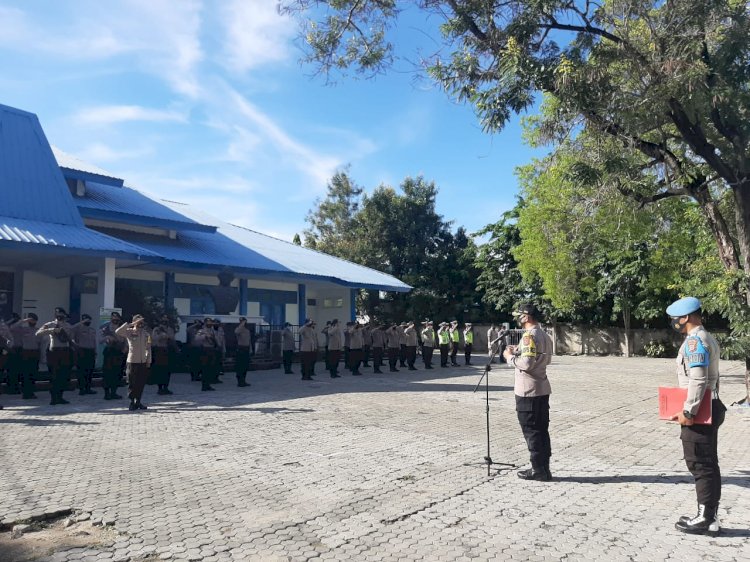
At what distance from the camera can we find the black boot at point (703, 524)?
4.42m

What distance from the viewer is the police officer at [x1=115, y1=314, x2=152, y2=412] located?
1047cm

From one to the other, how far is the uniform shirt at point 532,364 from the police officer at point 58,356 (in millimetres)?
8839

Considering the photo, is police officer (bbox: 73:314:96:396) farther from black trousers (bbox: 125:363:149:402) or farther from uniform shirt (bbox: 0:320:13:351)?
black trousers (bbox: 125:363:149:402)

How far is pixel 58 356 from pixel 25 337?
113 centimetres

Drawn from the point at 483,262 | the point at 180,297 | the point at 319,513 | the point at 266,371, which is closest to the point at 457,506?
the point at 319,513

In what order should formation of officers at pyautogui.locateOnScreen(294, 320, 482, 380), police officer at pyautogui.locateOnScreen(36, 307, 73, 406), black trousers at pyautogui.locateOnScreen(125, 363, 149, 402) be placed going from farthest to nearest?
formation of officers at pyautogui.locateOnScreen(294, 320, 482, 380) → police officer at pyautogui.locateOnScreen(36, 307, 73, 406) → black trousers at pyautogui.locateOnScreen(125, 363, 149, 402)

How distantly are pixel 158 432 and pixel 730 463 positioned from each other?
7301 mm

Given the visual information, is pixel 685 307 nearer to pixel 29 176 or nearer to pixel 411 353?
pixel 411 353

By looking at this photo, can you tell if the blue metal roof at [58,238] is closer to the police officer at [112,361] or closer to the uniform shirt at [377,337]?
the police officer at [112,361]

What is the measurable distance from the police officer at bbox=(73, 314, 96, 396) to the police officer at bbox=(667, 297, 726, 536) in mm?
11324

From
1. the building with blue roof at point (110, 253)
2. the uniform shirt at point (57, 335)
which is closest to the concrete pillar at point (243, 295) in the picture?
the building with blue roof at point (110, 253)

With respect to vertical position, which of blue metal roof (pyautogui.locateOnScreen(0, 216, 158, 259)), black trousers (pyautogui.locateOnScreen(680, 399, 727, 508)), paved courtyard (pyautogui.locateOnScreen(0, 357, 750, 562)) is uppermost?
blue metal roof (pyautogui.locateOnScreen(0, 216, 158, 259))

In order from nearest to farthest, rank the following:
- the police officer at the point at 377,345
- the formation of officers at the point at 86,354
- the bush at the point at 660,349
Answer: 1. the formation of officers at the point at 86,354
2. the police officer at the point at 377,345
3. the bush at the point at 660,349

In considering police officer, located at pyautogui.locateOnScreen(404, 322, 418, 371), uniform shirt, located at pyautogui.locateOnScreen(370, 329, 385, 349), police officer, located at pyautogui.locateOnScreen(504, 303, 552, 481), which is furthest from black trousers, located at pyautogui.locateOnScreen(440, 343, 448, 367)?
police officer, located at pyautogui.locateOnScreen(504, 303, 552, 481)
